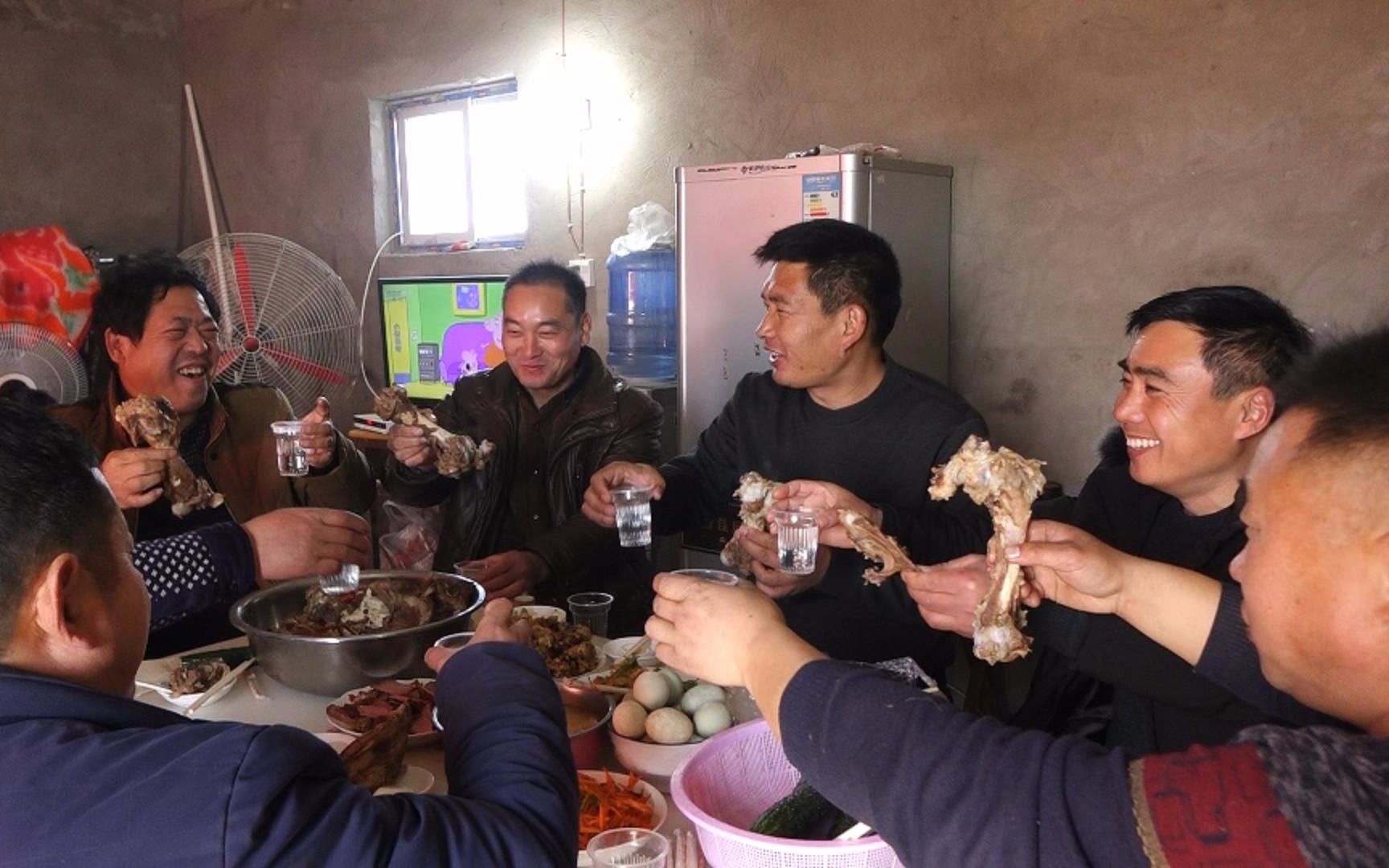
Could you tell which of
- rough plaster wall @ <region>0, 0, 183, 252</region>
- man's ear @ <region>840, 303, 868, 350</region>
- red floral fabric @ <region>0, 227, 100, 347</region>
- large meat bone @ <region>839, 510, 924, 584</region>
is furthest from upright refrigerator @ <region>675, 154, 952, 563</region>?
rough plaster wall @ <region>0, 0, 183, 252</region>

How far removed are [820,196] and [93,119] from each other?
497 centimetres

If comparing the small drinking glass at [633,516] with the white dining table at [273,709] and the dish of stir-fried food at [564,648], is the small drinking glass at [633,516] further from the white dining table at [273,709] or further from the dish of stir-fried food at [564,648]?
the white dining table at [273,709]

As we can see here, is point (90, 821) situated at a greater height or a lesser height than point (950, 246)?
lesser

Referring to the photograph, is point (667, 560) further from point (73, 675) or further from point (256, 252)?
point (73, 675)

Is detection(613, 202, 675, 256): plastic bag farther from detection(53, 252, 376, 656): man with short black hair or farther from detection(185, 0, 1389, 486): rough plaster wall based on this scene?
detection(53, 252, 376, 656): man with short black hair

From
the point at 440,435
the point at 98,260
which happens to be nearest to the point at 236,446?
the point at 440,435

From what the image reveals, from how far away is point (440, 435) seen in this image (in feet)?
10.1

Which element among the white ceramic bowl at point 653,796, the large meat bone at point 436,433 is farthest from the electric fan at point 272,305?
the white ceramic bowl at point 653,796

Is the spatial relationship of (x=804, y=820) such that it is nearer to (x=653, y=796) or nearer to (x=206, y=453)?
(x=653, y=796)

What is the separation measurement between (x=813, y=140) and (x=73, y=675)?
12.1ft

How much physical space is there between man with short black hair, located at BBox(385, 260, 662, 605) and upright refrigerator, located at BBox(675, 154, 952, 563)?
68cm

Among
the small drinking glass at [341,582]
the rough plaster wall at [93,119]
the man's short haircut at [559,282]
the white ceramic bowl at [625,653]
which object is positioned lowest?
the white ceramic bowl at [625,653]

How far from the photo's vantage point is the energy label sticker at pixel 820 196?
3.62m

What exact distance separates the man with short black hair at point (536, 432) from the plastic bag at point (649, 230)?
1286 mm
